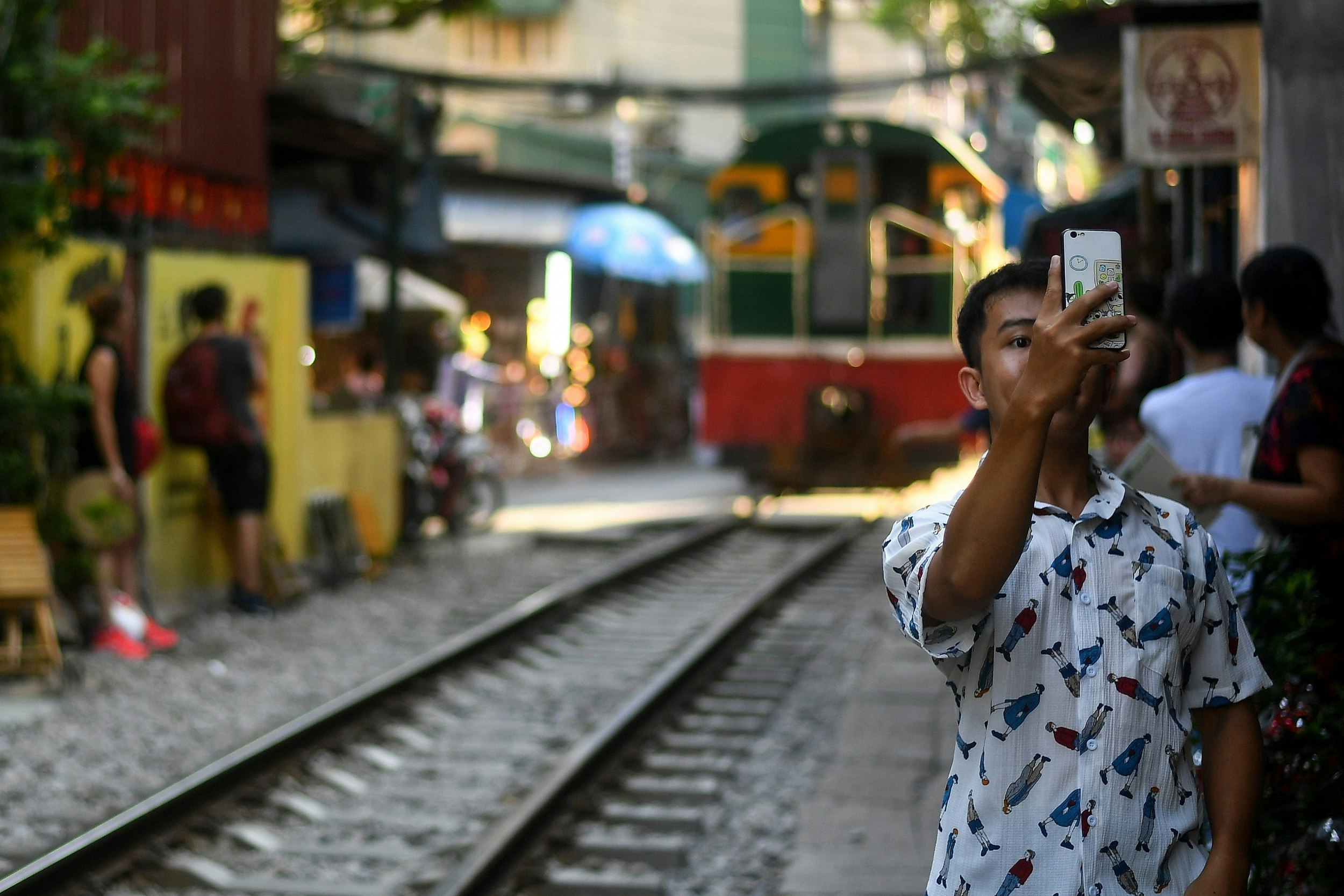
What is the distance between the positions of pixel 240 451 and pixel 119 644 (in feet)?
5.86

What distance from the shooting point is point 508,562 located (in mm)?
12695

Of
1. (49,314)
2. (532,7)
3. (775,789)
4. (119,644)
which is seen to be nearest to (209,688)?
(119,644)

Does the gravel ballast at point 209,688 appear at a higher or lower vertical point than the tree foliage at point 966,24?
lower

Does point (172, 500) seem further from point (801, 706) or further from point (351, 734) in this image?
point (801, 706)

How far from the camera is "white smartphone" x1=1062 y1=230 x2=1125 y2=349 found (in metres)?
1.95

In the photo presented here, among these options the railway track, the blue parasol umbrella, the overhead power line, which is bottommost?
the railway track

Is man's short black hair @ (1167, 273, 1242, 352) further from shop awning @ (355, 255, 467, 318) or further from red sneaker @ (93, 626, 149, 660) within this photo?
shop awning @ (355, 255, 467, 318)

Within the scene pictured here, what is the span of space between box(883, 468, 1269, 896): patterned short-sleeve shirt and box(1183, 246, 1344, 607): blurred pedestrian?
145cm

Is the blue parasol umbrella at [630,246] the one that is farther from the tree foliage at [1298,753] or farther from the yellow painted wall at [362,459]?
the tree foliage at [1298,753]

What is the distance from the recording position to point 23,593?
7.42 m

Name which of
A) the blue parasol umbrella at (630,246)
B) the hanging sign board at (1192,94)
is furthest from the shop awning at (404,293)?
the hanging sign board at (1192,94)

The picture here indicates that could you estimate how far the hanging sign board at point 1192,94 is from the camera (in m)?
5.91

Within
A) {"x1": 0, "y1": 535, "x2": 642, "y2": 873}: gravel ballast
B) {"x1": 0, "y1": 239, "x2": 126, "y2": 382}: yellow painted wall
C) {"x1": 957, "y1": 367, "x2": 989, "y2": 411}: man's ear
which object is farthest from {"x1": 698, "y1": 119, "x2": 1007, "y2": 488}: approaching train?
{"x1": 957, "y1": 367, "x2": 989, "y2": 411}: man's ear

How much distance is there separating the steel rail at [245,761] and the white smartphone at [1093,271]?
373 cm
